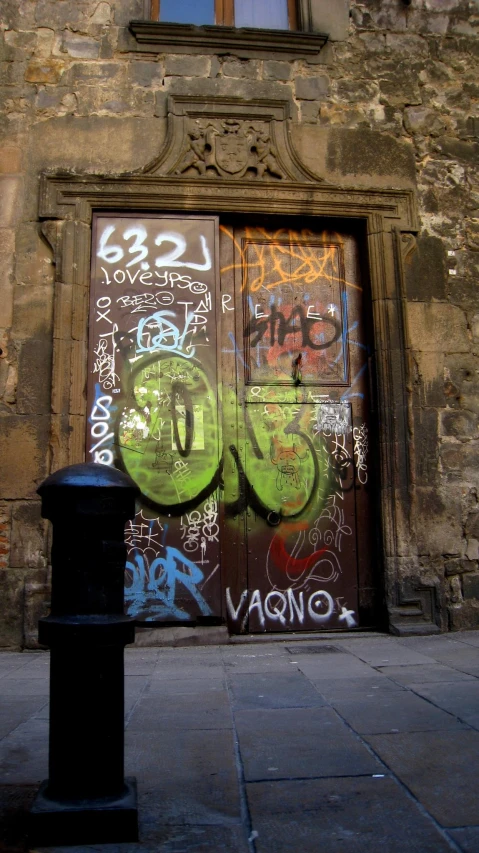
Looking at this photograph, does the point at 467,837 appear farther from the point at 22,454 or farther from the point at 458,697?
the point at 22,454

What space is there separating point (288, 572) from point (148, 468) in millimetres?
1435

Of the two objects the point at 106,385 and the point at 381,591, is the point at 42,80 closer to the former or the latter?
the point at 106,385

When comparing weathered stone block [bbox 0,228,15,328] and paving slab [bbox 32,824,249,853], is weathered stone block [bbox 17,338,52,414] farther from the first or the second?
paving slab [bbox 32,824,249,853]

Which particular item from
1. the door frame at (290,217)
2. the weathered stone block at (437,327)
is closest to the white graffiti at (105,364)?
the door frame at (290,217)

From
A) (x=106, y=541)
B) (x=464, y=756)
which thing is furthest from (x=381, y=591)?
(x=106, y=541)

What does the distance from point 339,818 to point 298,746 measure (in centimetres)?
68

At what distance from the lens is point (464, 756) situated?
253cm

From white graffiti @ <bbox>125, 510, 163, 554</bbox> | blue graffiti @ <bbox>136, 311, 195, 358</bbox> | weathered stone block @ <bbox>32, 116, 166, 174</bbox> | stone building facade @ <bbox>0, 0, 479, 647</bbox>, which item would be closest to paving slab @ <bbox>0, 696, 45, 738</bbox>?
stone building facade @ <bbox>0, 0, 479, 647</bbox>

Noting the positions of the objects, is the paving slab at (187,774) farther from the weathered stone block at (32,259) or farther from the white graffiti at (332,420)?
the weathered stone block at (32,259)

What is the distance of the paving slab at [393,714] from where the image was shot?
9.57 ft

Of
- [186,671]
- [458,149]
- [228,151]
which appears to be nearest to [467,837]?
[186,671]

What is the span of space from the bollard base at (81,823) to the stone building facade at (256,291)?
11.0ft

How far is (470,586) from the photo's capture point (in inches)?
222

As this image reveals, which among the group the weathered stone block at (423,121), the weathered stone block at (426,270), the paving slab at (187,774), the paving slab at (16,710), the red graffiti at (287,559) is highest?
the weathered stone block at (423,121)
